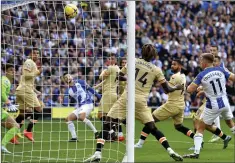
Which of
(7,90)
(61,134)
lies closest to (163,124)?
(61,134)

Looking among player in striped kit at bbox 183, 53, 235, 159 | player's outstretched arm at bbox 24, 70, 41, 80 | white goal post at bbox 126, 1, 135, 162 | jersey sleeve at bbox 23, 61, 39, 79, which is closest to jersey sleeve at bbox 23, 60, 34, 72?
jersey sleeve at bbox 23, 61, 39, 79

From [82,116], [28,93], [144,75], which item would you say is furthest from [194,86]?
[28,93]

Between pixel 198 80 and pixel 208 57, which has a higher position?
pixel 208 57

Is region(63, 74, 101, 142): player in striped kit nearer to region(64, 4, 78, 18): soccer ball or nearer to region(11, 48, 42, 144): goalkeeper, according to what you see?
region(11, 48, 42, 144): goalkeeper

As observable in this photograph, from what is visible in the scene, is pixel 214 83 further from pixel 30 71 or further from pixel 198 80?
pixel 30 71

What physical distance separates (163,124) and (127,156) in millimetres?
13600

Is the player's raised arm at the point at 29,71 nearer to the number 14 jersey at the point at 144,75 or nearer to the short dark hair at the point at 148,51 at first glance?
the number 14 jersey at the point at 144,75

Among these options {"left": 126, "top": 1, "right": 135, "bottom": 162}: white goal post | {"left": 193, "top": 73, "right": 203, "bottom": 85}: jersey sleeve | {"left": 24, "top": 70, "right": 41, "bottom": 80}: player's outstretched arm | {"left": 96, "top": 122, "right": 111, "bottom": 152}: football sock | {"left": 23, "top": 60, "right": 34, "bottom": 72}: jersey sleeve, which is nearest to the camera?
{"left": 126, "top": 1, "right": 135, "bottom": 162}: white goal post

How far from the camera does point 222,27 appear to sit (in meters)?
32.6

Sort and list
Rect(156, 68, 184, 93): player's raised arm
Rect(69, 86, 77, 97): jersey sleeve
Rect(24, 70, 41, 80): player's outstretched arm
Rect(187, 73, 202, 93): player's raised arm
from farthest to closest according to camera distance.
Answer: Rect(69, 86, 77, 97): jersey sleeve → Rect(24, 70, 41, 80): player's outstretched arm → Rect(187, 73, 202, 93): player's raised arm → Rect(156, 68, 184, 93): player's raised arm

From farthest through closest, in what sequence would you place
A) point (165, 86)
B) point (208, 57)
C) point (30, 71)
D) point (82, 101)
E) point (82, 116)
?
point (82, 101) → point (82, 116) → point (30, 71) → point (208, 57) → point (165, 86)

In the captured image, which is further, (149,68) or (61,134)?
(61,134)

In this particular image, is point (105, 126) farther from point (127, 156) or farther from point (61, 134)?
point (61, 134)

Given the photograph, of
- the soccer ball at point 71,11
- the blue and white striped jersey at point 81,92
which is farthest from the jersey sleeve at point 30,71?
the soccer ball at point 71,11
